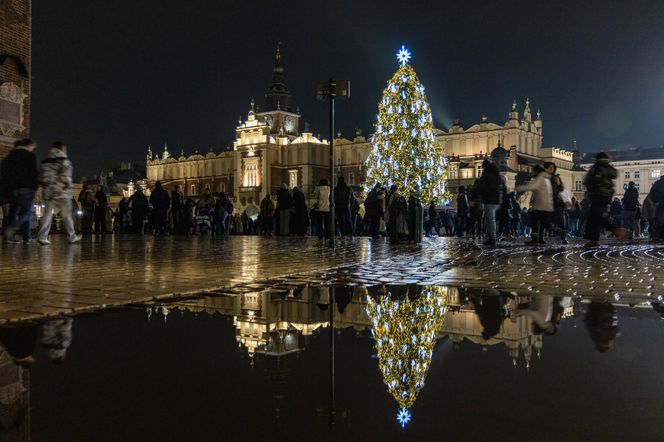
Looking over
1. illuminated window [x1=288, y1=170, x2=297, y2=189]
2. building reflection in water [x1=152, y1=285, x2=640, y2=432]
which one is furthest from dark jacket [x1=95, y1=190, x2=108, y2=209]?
illuminated window [x1=288, y1=170, x2=297, y2=189]

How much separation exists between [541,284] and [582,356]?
295 cm

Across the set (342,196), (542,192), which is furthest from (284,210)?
(542,192)

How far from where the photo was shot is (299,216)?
20297 millimetres

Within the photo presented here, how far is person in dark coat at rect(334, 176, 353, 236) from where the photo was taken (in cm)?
1816

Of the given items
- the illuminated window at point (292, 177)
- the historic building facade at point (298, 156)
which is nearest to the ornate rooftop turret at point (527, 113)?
the historic building facade at point (298, 156)

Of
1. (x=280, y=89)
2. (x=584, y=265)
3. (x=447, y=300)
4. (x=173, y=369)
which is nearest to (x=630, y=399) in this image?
(x=173, y=369)

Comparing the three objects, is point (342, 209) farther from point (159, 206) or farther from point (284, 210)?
point (159, 206)

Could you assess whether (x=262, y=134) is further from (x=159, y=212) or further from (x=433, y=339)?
(x=433, y=339)

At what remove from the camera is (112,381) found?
2340 millimetres

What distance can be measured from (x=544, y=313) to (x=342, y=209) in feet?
49.6

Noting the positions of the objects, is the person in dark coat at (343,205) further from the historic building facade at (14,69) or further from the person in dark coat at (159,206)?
the historic building facade at (14,69)

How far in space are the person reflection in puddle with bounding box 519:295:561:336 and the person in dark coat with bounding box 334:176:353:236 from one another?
529 inches

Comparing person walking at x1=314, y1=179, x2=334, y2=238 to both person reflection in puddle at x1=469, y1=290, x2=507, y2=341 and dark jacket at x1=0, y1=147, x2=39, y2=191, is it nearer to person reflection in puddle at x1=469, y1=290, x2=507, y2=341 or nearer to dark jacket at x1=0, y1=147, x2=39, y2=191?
dark jacket at x1=0, y1=147, x2=39, y2=191

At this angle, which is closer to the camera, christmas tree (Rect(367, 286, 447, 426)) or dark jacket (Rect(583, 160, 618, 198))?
christmas tree (Rect(367, 286, 447, 426))
